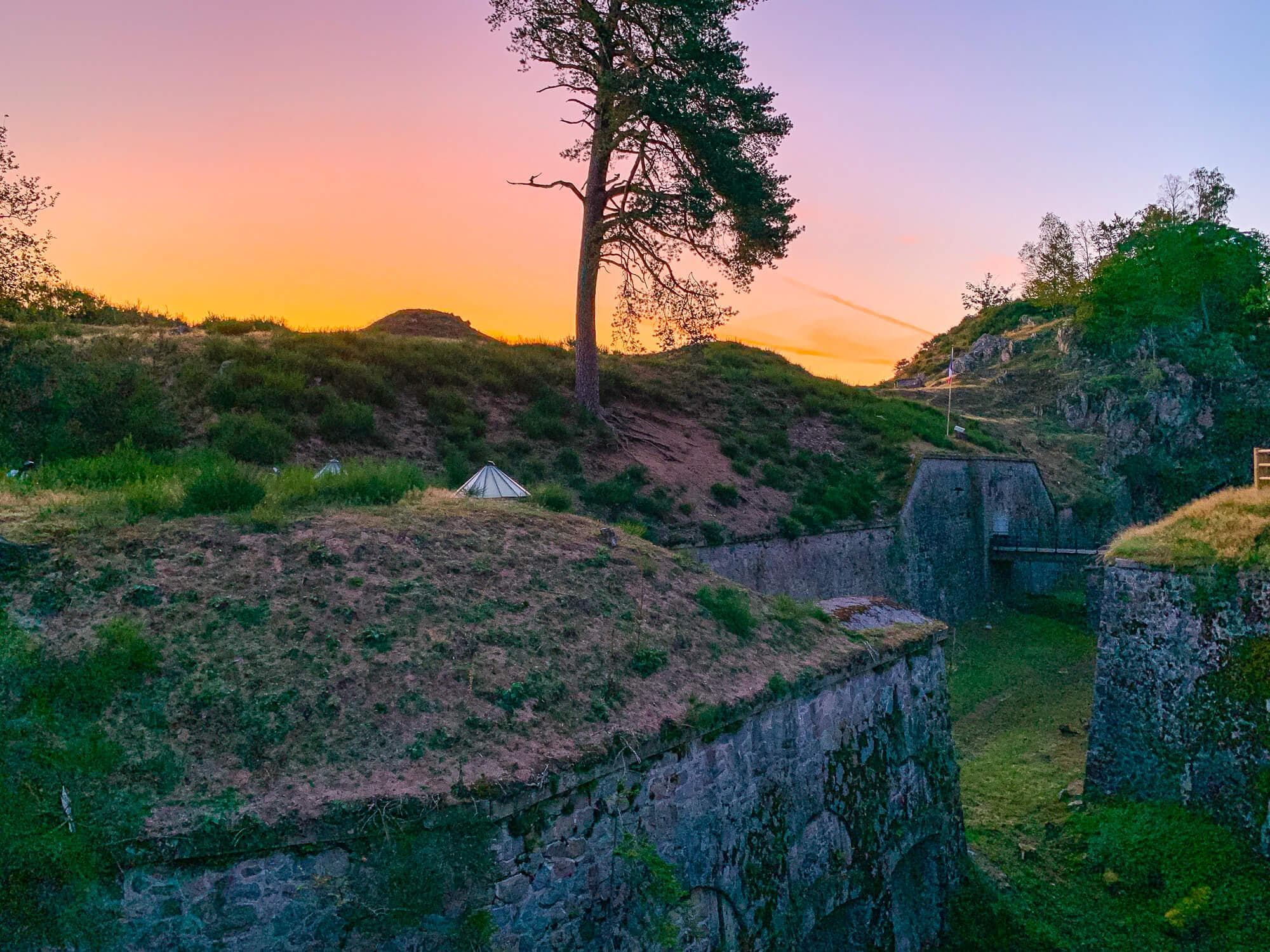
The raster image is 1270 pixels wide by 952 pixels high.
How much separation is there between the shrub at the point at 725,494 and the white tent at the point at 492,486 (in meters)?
10.6

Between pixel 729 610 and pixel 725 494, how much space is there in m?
14.3

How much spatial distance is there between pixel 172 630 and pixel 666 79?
64.0 ft

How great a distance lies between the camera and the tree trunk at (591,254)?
23.3m

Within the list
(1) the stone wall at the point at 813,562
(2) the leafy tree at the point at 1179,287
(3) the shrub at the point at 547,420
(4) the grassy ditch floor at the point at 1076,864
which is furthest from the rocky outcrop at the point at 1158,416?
(3) the shrub at the point at 547,420

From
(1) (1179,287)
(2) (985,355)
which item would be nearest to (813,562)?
(1) (1179,287)

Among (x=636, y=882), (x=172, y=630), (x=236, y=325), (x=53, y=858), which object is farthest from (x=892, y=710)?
(x=236, y=325)

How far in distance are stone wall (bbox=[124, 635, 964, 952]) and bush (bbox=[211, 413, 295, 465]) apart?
13.2 m

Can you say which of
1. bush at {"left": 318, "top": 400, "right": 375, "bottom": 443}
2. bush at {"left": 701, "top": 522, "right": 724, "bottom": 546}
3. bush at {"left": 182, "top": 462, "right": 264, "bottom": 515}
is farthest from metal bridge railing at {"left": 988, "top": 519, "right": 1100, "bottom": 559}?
bush at {"left": 182, "top": 462, "right": 264, "bottom": 515}

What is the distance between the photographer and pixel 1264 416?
145ft

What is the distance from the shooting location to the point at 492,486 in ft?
46.0

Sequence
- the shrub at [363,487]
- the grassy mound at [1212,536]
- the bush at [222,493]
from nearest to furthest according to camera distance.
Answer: the bush at [222,493], the shrub at [363,487], the grassy mound at [1212,536]

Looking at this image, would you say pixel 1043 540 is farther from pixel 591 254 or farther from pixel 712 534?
pixel 591 254

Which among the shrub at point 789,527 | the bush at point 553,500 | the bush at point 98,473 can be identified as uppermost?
the bush at point 98,473

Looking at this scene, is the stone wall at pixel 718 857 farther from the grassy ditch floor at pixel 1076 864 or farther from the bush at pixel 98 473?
the bush at pixel 98 473
